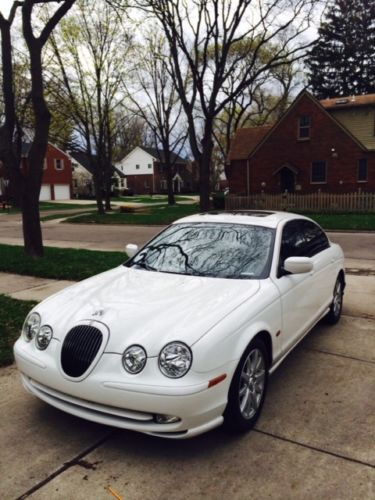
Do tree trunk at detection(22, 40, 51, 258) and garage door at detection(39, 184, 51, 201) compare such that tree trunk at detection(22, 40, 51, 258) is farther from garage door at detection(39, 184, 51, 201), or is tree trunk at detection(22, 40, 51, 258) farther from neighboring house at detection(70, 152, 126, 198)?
neighboring house at detection(70, 152, 126, 198)

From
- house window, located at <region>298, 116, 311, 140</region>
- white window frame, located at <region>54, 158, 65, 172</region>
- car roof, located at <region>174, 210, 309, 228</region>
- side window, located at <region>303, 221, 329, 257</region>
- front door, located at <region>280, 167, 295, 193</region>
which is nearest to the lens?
car roof, located at <region>174, 210, 309, 228</region>

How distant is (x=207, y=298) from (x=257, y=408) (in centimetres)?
92

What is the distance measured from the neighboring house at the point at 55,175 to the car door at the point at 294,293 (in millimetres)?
47406

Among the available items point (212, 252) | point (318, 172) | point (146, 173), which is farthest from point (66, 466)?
point (146, 173)

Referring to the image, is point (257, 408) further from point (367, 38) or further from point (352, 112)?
point (367, 38)

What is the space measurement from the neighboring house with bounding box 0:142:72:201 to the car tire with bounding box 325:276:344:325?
1845 inches

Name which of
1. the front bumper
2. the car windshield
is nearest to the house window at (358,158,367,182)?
the car windshield

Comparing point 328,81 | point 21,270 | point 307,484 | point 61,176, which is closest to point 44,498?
point 307,484

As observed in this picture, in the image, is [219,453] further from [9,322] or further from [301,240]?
[9,322]

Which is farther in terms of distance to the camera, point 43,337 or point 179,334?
point 43,337

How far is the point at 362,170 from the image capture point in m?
26.4

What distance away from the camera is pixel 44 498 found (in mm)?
2549

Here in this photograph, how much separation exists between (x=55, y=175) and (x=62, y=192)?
2211 mm

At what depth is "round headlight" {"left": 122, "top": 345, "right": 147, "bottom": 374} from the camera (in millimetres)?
2846
